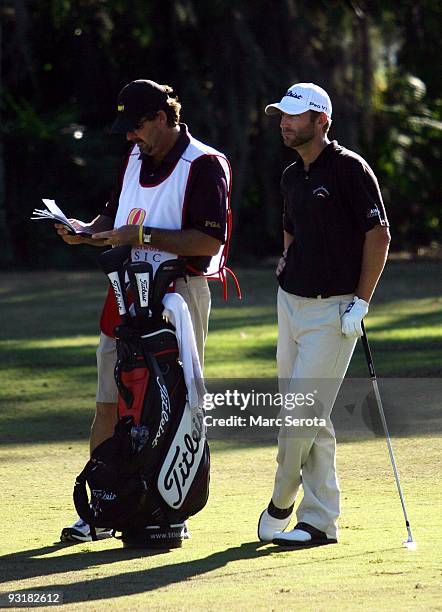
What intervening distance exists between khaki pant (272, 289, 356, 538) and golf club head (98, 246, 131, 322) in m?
0.72

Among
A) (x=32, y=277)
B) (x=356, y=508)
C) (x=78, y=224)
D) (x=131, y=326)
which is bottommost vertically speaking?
(x=356, y=508)

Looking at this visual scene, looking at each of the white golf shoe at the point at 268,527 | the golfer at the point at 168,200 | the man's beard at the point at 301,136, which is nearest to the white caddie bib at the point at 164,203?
the golfer at the point at 168,200

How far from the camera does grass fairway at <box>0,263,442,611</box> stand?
5121mm

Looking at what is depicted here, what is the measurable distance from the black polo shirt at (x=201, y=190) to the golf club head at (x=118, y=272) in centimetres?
30

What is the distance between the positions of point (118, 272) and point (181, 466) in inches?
35.5

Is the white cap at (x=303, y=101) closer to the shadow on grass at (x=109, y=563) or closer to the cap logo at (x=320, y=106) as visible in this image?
the cap logo at (x=320, y=106)

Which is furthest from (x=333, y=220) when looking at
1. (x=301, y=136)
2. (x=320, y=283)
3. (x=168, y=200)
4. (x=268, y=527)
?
(x=268, y=527)

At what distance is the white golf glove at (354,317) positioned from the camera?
19.2 feet

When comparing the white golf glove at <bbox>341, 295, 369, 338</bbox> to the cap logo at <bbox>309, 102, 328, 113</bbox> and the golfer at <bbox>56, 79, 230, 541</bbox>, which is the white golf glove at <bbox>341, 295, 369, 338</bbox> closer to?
the golfer at <bbox>56, 79, 230, 541</bbox>

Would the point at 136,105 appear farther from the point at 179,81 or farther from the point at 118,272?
the point at 179,81

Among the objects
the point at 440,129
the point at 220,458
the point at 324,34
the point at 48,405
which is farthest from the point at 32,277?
the point at 220,458

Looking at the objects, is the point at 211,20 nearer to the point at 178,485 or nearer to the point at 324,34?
the point at 324,34

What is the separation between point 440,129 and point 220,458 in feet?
57.7

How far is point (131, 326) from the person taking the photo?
607 cm
